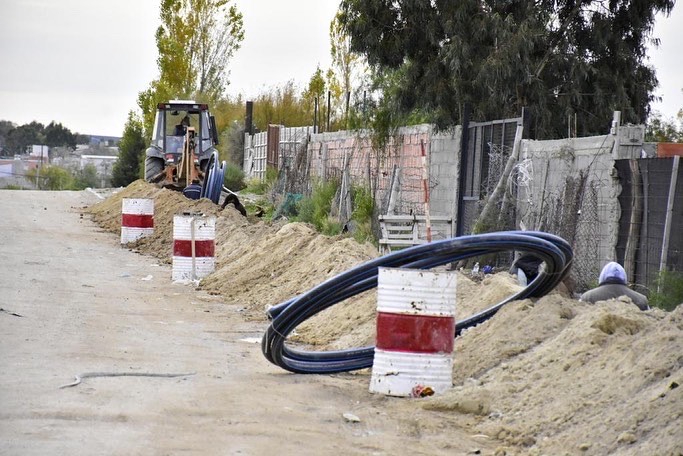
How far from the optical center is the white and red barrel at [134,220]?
23172 mm

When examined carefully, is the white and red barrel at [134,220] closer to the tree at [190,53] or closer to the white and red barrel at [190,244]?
the white and red barrel at [190,244]

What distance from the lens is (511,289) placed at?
35.0 feet

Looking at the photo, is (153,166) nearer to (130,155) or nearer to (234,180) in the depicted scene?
(234,180)

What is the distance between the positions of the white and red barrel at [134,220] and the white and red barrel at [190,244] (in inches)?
263

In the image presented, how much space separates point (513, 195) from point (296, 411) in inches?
467

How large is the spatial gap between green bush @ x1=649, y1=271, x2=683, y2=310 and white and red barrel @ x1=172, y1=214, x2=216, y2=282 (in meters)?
6.81

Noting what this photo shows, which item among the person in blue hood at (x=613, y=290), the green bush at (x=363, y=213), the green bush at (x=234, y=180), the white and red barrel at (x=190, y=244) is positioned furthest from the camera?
the green bush at (x=234, y=180)

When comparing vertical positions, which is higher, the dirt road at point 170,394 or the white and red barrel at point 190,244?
the white and red barrel at point 190,244

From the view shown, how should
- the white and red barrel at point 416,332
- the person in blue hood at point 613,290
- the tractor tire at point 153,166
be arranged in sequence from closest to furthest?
1. the white and red barrel at point 416,332
2. the person in blue hood at point 613,290
3. the tractor tire at point 153,166

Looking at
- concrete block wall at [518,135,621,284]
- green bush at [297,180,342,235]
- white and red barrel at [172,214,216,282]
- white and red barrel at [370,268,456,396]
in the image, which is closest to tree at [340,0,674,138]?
green bush at [297,180,342,235]

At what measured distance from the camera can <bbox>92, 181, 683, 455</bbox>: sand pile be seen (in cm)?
A: 651

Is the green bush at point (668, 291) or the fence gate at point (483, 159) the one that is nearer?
the green bush at point (668, 291)

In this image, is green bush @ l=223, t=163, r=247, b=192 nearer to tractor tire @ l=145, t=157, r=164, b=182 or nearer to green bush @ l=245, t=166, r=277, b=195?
green bush @ l=245, t=166, r=277, b=195

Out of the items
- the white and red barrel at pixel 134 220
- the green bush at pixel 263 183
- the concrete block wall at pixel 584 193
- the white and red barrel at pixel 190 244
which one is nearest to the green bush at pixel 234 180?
the green bush at pixel 263 183
